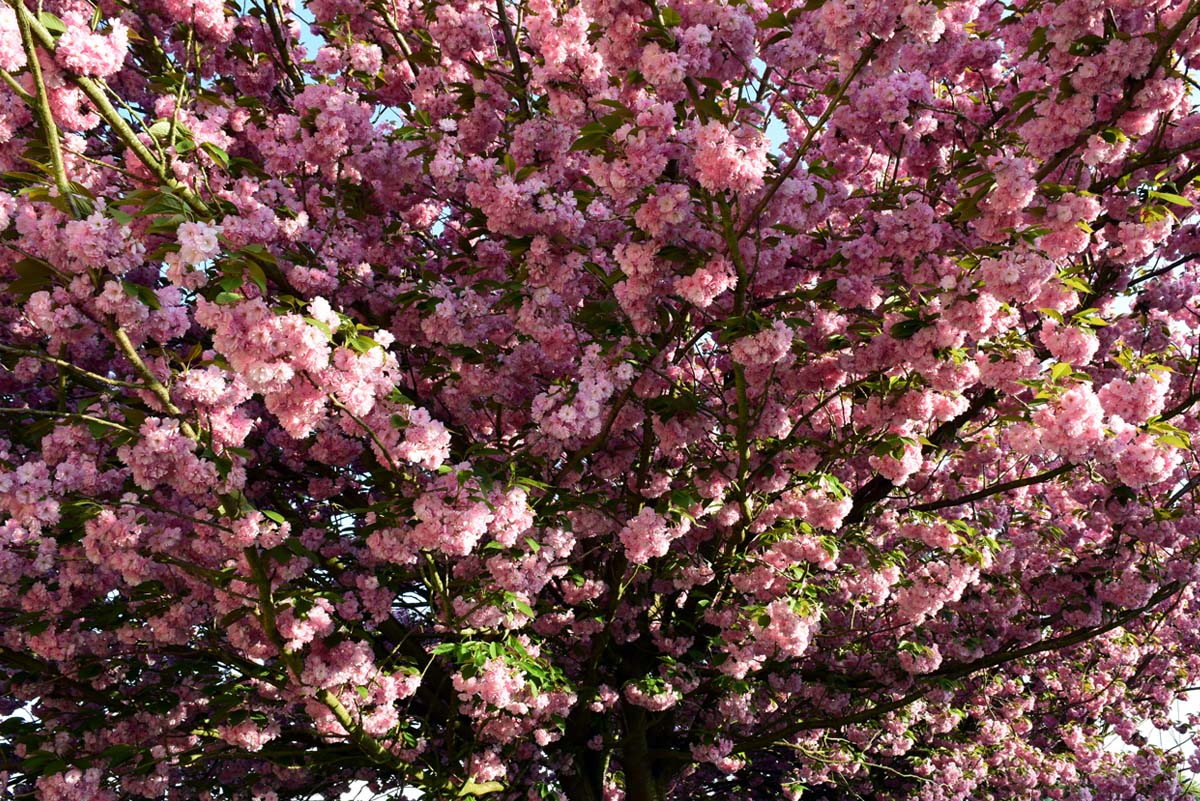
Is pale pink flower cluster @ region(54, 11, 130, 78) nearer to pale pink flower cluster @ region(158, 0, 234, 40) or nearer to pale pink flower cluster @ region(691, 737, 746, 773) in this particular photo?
pale pink flower cluster @ region(158, 0, 234, 40)

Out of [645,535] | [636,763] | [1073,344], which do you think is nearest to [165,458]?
[645,535]

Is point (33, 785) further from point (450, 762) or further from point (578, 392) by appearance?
point (578, 392)

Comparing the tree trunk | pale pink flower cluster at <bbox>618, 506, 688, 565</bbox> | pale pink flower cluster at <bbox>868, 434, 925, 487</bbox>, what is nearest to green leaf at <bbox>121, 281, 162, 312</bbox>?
pale pink flower cluster at <bbox>618, 506, 688, 565</bbox>

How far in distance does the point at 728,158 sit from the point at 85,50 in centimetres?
276

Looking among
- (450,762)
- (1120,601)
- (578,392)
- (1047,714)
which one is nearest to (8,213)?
(578,392)

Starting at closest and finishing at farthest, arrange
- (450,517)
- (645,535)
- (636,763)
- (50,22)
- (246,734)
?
1. (50,22)
2. (450,517)
3. (645,535)
4. (246,734)
5. (636,763)

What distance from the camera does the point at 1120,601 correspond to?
7.81 m

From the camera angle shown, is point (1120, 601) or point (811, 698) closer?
point (1120, 601)

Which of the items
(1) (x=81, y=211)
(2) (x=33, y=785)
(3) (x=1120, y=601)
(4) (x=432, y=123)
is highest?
(4) (x=432, y=123)

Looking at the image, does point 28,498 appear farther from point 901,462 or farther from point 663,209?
point 901,462

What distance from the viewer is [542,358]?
18.3 feet

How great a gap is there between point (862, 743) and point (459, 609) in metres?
5.54

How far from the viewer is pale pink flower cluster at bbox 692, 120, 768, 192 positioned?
3.93 metres

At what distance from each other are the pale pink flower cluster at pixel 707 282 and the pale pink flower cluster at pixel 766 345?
1.21 feet
